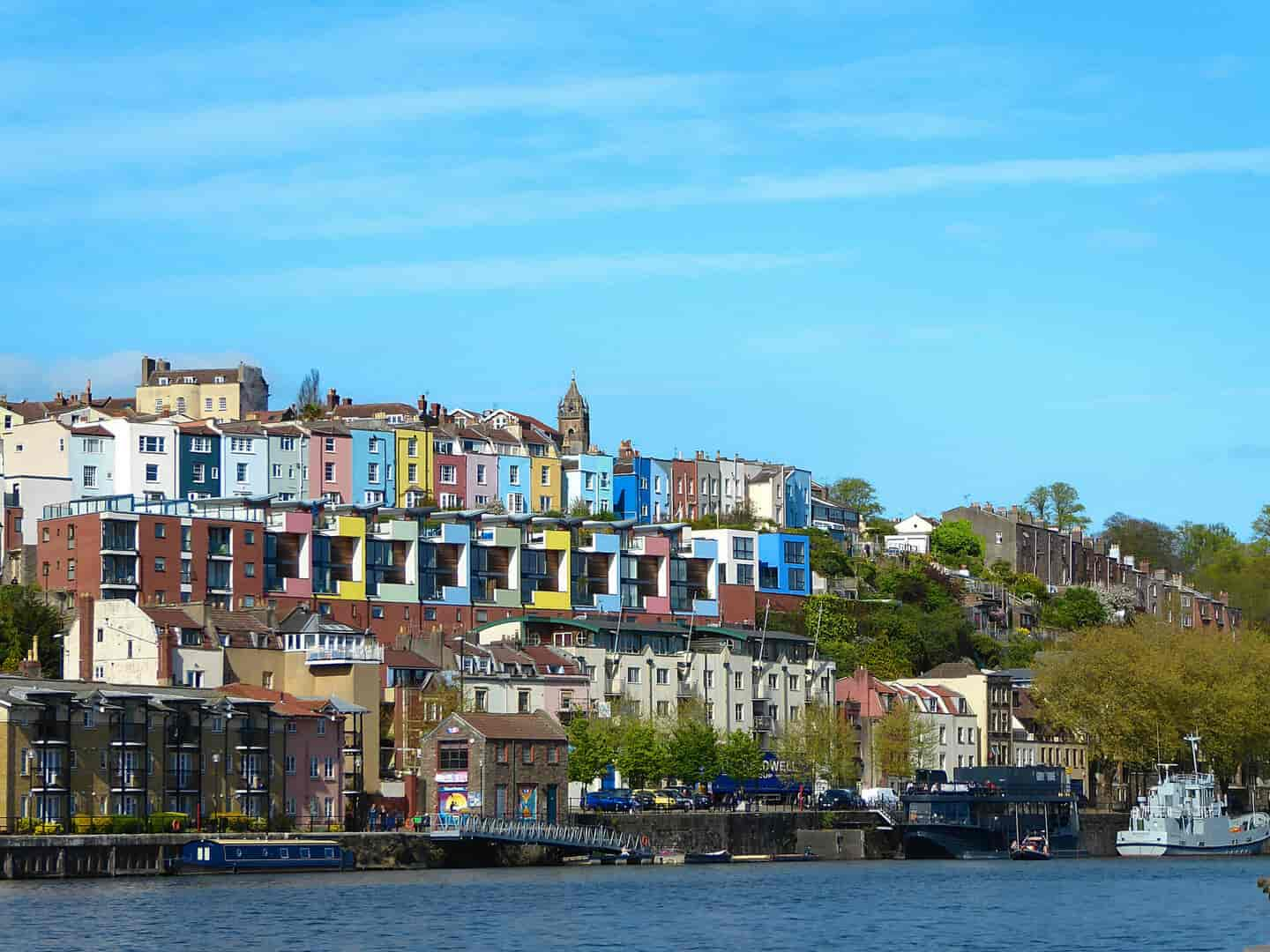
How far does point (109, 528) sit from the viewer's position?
13775 cm

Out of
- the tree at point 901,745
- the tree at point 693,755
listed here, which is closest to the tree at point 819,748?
the tree at point 901,745

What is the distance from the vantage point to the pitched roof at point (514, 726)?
11106 centimetres

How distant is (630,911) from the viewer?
8406 cm

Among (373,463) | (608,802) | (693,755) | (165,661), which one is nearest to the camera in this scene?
(165,661)

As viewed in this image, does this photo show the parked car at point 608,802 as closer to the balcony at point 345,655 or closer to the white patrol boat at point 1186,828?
the balcony at point 345,655

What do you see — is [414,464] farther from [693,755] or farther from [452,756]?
[452,756]

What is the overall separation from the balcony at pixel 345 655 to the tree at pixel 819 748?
2967 centimetres

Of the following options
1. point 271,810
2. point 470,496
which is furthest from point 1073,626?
point 271,810

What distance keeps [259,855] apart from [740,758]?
131ft

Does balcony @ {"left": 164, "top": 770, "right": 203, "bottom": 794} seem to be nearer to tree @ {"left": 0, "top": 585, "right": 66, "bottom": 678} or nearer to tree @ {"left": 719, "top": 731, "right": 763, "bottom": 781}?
tree @ {"left": 0, "top": 585, "right": 66, "bottom": 678}

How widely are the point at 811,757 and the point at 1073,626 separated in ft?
217

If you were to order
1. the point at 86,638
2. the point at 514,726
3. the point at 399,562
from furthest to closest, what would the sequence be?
the point at 399,562 → the point at 86,638 → the point at 514,726

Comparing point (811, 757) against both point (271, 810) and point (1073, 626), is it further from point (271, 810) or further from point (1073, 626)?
point (1073, 626)

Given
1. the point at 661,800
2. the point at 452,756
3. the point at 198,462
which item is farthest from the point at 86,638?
the point at 198,462
